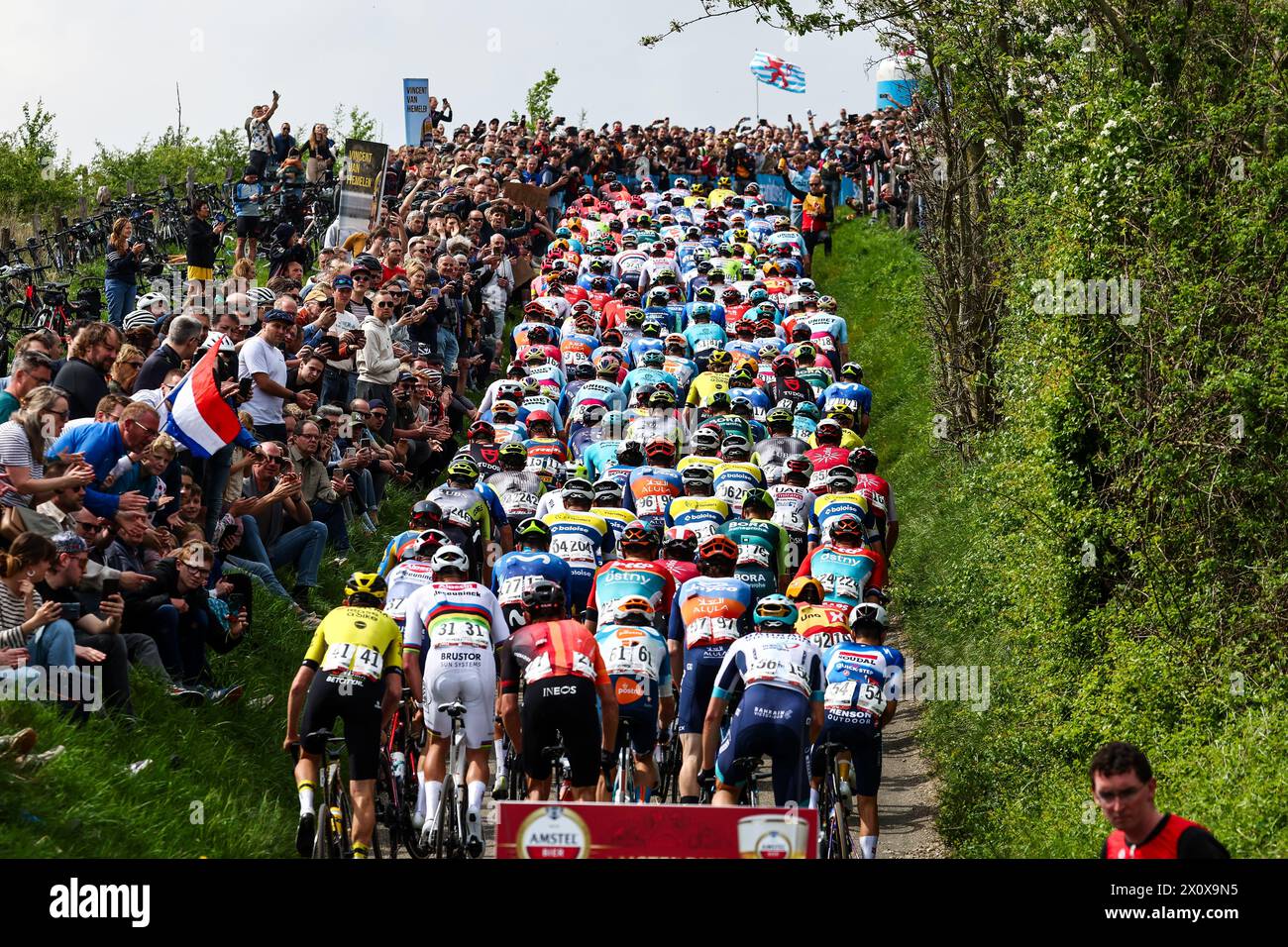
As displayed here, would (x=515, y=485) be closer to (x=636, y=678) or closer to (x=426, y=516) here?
(x=426, y=516)

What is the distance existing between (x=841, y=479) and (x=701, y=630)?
4.99 meters

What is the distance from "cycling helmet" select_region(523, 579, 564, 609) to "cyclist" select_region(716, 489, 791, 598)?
10.2ft

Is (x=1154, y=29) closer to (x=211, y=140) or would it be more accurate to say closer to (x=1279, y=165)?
(x=1279, y=165)

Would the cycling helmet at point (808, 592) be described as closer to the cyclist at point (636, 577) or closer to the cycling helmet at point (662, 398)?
the cyclist at point (636, 577)

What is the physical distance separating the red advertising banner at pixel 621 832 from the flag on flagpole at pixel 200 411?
8.17m

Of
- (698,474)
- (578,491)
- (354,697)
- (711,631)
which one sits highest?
(698,474)

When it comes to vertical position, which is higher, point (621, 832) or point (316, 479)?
point (316, 479)

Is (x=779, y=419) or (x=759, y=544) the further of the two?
(x=779, y=419)

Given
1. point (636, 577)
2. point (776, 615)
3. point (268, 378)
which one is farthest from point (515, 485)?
point (776, 615)

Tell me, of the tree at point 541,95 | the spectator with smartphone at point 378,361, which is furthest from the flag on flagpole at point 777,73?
the spectator with smartphone at point 378,361

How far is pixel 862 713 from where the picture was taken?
513 inches

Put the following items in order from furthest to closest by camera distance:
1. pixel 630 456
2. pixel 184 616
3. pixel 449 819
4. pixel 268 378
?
1. pixel 630 456
2. pixel 268 378
3. pixel 184 616
4. pixel 449 819

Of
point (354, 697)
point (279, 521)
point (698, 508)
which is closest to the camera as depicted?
point (354, 697)

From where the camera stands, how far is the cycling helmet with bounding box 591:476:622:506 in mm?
17609
